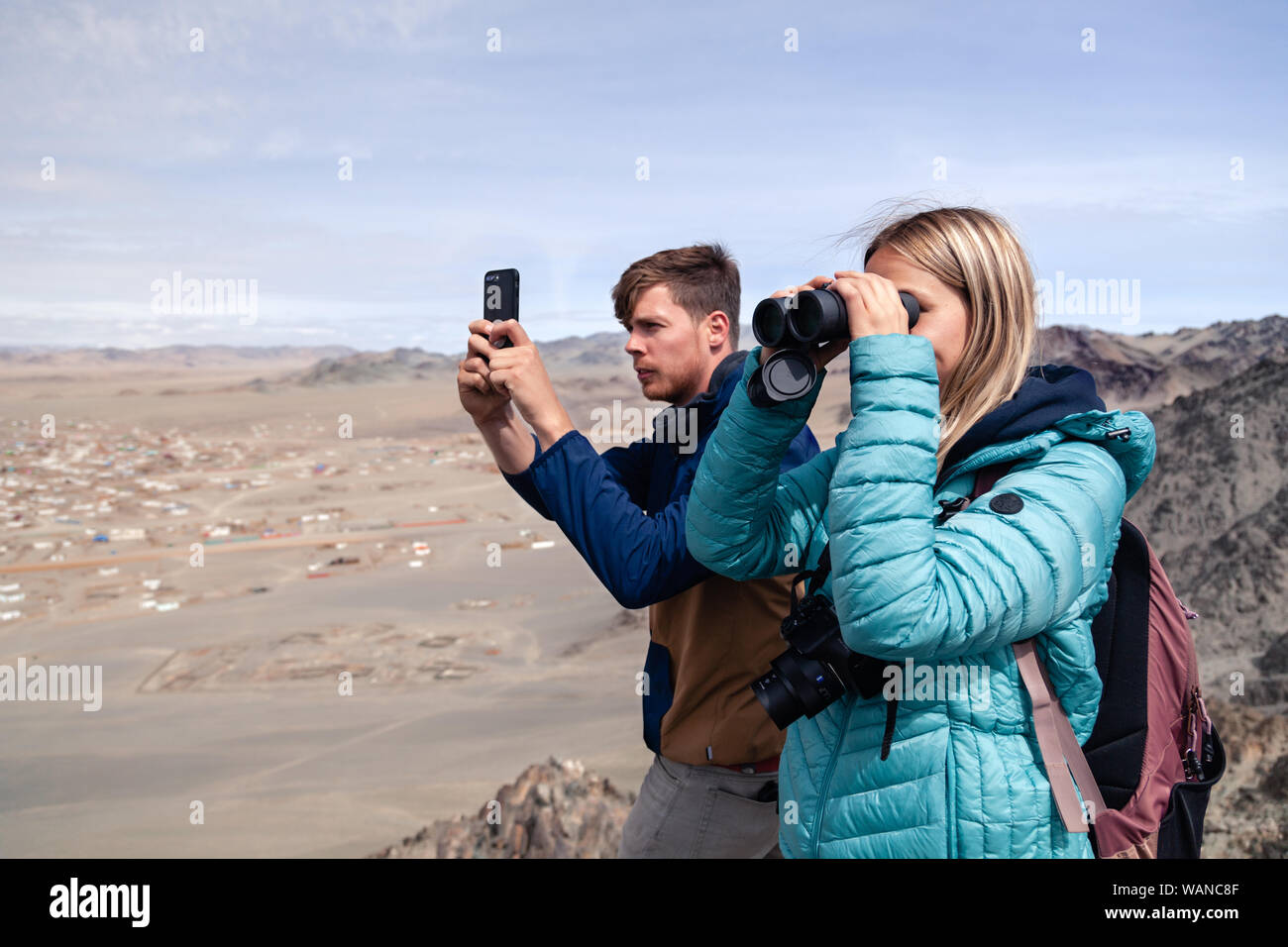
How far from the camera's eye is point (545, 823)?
17.0ft

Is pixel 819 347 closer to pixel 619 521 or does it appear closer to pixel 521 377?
pixel 619 521

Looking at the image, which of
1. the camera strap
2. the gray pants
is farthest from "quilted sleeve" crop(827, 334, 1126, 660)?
the gray pants

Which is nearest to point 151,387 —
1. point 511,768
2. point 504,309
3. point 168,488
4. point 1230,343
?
point 168,488

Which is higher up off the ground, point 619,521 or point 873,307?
A: point 873,307

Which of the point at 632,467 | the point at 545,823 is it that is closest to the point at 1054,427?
the point at 632,467

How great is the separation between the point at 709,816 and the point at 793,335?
51.2 inches

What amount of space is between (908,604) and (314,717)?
8.42m

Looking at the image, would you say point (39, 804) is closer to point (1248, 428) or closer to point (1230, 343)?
point (1248, 428)

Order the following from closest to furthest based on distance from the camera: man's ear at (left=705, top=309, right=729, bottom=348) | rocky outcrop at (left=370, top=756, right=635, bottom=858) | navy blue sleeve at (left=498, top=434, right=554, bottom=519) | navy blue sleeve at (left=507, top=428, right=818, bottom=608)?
navy blue sleeve at (left=507, top=428, right=818, bottom=608), navy blue sleeve at (left=498, top=434, right=554, bottom=519), man's ear at (left=705, top=309, right=729, bottom=348), rocky outcrop at (left=370, top=756, right=635, bottom=858)

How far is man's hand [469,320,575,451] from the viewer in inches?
87.7

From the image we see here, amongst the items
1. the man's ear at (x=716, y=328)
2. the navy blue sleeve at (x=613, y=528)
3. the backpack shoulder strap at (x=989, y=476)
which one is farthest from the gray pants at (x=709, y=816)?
the man's ear at (x=716, y=328)

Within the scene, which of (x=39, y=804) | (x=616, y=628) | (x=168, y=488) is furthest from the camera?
Answer: (x=168, y=488)

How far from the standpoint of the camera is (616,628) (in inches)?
446

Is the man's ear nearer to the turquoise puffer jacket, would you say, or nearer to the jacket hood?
the turquoise puffer jacket
